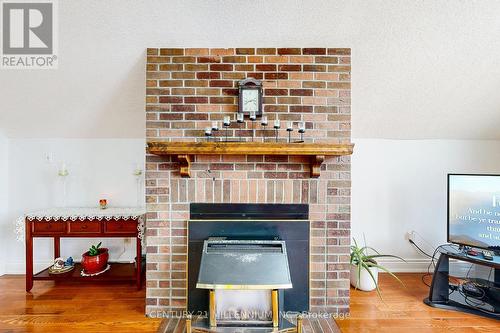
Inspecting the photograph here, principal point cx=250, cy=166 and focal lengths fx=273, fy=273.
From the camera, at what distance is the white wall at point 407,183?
280 centimetres

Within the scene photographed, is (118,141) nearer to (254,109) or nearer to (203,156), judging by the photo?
(203,156)

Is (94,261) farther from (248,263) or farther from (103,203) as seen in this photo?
(248,263)

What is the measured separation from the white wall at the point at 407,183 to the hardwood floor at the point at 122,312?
22.3 inches

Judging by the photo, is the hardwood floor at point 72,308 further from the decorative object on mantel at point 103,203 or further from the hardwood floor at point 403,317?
the hardwood floor at point 403,317

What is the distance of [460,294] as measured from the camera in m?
2.25

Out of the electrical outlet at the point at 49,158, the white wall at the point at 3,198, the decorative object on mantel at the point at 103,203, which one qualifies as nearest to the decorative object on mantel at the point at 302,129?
the decorative object on mantel at the point at 103,203

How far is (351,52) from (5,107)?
295cm

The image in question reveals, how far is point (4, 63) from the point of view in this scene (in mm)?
2111

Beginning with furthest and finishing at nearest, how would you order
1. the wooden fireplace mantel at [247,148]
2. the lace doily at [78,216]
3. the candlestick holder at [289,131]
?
1. the lace doily at [78,216]
2. the candlestick holder at [289,131]
3. the wooden fireplace mantel at [247,148]

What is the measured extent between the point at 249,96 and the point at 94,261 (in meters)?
2.01

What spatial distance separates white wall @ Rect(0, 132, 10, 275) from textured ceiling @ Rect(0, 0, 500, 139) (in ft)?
0.95

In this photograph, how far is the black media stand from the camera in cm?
205

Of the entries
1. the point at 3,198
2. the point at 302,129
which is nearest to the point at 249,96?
the point at 302,129

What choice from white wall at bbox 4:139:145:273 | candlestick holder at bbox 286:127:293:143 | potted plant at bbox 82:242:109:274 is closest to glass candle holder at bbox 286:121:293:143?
candlestick holder at bbox 286:127:293:143
